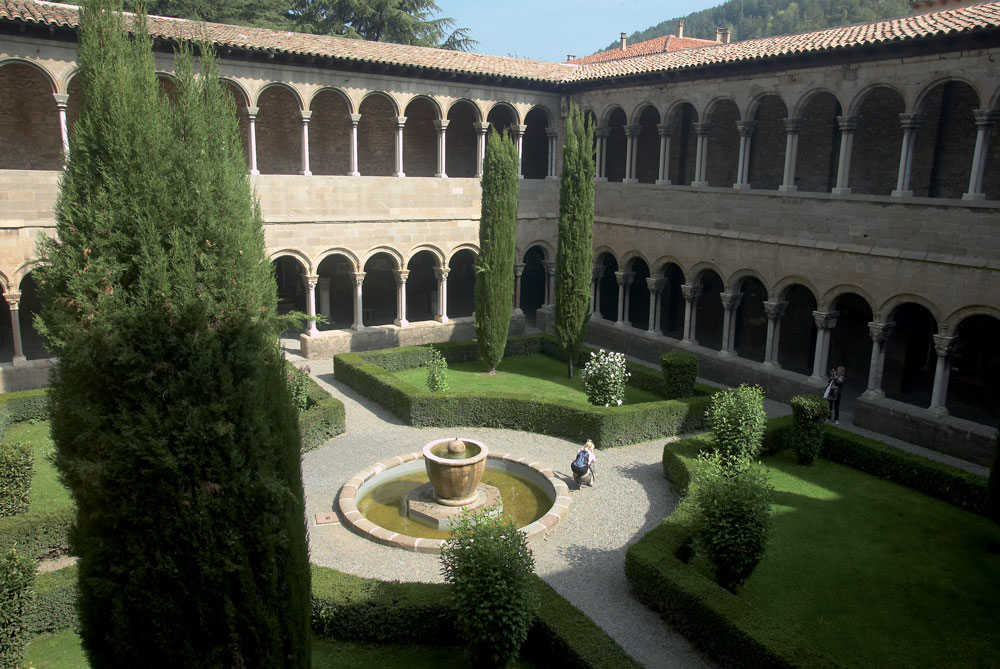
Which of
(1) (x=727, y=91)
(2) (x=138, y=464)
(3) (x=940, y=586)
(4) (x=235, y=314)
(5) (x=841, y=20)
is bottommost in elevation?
(3) (x=940, y=586)

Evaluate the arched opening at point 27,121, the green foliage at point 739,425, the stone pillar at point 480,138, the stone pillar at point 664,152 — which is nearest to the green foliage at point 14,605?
the green foliage at point 739,425

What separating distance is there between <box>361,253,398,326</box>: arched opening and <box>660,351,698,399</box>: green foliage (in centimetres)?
1215

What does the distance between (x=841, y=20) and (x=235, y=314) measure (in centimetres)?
6337

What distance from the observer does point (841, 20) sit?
57.0m

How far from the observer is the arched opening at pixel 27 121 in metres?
19.3

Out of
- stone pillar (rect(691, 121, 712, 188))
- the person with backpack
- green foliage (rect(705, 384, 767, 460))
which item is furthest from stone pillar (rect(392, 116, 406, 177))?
green foliage (rect(705, 384, 767, 460))

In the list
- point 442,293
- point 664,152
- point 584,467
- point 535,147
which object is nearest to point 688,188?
point 664,152

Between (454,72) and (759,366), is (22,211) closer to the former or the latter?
(454,72)

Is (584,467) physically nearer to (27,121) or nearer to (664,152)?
(664,152)

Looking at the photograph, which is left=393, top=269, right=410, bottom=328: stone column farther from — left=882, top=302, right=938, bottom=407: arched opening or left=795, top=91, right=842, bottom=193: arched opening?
left=882, top=302, right=938, bottom=407: arched opening

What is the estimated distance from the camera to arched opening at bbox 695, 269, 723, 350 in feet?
77.7

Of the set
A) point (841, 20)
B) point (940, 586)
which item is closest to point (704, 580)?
point (940, 586)

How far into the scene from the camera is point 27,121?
19578 mm

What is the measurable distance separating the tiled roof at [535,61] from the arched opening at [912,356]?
6.46 m
